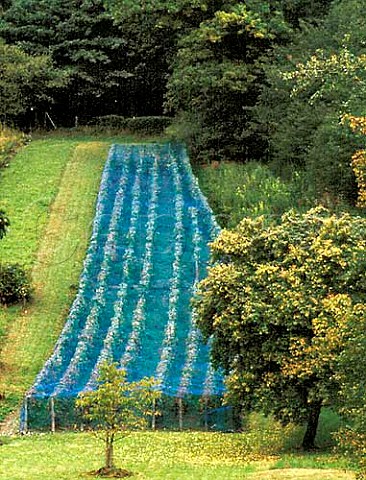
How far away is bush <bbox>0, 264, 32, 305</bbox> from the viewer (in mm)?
28828

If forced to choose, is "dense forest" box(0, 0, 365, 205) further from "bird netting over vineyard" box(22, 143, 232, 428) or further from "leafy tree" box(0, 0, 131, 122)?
"bird netting over vineyard" box(22, 143, 232, 428)

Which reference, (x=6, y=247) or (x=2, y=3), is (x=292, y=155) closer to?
(x=6, y=247)

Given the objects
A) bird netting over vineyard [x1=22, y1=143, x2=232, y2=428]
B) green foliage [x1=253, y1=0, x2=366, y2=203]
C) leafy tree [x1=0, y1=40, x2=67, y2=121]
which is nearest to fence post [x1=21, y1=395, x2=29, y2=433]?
bird netting over vineyard [x1=22, y1=143, x2=232, y2=428]

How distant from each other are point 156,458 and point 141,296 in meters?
10.5

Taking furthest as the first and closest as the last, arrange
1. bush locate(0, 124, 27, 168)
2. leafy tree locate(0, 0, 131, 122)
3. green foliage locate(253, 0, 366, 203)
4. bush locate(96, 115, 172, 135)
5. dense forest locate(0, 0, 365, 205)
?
bush locate(96, 115, 172, 135) → leafy tree locate(0, 0, 131, 122) → bush locate(0, 124, 27, 168) → dense forest locate(0, 0, 365, 205) → green foliage locate(253, 0, 366, 203)

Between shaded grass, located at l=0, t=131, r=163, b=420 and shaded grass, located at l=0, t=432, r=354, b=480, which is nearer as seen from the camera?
shaded grass, located at l=0, t=432, r=354, b=480

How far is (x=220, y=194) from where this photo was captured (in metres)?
37.6

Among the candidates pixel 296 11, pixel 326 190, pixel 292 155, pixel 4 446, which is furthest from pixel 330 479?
pixel 296 11

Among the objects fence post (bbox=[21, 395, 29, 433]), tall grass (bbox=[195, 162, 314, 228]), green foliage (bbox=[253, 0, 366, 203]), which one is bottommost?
fence post (bbox=[21, 395, 29, 433])

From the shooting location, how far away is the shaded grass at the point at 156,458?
52.9 ft

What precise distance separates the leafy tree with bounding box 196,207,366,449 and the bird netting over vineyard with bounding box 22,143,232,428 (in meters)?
3.06

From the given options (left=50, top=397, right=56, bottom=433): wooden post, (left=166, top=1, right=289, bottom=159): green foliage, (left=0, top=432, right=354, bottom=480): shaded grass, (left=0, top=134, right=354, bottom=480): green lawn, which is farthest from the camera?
(left=166, top=1, right=289, bottom=159): green foliage

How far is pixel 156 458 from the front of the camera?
17828mm

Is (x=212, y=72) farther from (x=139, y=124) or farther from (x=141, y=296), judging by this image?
(x=141, y=296)
